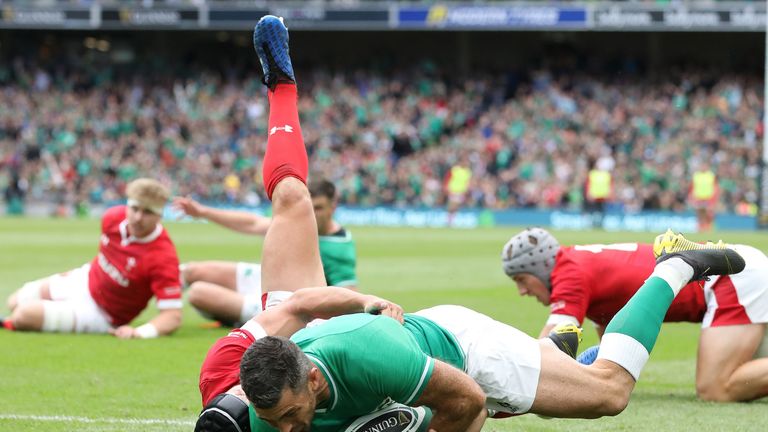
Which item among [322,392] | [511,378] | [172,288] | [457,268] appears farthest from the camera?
[457,268]

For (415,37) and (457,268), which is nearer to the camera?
(457,268)

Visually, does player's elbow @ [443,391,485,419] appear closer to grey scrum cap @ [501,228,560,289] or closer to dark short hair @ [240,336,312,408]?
dark short hair @ [240,336,312,408]

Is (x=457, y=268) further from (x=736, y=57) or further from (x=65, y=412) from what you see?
(x=736, y=57)

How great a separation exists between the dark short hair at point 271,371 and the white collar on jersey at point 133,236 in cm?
595

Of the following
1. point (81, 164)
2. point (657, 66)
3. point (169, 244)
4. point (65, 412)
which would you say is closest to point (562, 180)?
point (657, 66)

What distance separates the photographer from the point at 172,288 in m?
10.3

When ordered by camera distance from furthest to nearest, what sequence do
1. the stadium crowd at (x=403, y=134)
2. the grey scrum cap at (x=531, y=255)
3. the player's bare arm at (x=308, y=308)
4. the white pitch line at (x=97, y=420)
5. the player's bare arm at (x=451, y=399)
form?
1. the stadium crowd at (x=403, y=134)
2. the grey scrum cap at (x=531, y=255)
3. the white pitch line at (x=97, y=420)
4. the player's bare arm at (x=308, y=308)
5. the player's bare arm at (x=451, y=399)

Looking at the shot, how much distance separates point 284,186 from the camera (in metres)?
7.08

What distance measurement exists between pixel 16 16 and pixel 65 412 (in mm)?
40307

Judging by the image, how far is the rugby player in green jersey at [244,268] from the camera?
10.0m

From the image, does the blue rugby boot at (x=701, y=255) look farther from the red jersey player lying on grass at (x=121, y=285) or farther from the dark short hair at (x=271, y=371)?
the red jersey player lying on grass at (x=121, y=285)

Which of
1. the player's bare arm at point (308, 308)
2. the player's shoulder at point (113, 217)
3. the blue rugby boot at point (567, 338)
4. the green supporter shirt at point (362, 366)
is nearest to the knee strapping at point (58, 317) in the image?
the player's shoulder at point (113, 217)

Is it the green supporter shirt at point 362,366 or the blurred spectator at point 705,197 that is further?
the blurred spectator at point 705,197

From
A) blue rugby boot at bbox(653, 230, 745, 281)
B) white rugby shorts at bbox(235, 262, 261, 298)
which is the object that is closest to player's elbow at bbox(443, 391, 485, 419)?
blue rugby boot at bbox(653, 230, 745, 281)
